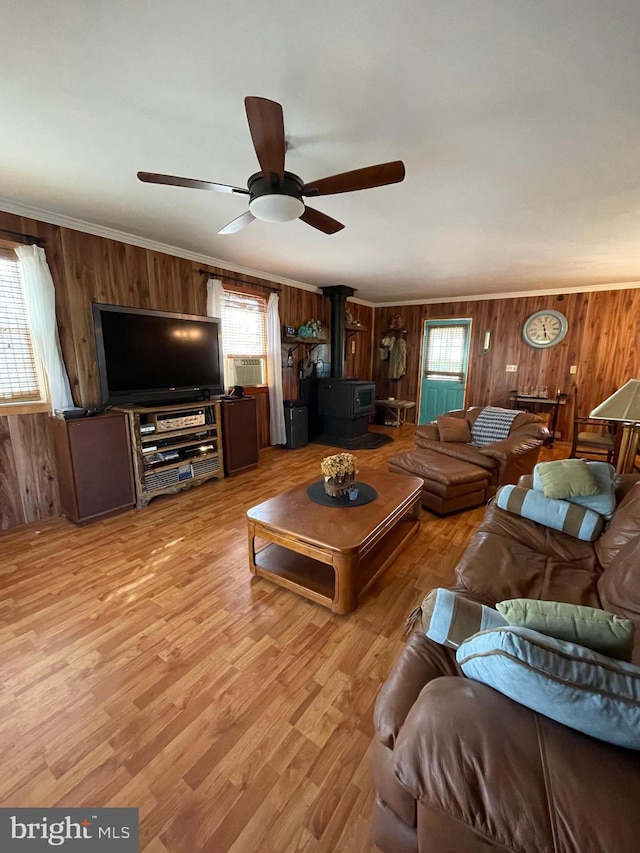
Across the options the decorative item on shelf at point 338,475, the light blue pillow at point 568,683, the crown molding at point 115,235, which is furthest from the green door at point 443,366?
the light blue pillow at point 568,683

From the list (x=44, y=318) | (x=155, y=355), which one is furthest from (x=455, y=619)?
(x=44, y=318)

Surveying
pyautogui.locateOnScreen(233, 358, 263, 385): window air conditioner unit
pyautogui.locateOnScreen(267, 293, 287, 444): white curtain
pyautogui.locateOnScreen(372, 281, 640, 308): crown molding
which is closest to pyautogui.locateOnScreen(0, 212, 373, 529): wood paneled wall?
pyautogui.locateOnScreen(233, 358, 263, 385): window air conditioner unit

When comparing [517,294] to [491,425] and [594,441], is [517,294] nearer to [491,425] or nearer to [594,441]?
[594,441]

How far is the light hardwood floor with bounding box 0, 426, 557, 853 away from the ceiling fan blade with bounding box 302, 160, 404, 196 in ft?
7.01

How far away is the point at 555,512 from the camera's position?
1822mm

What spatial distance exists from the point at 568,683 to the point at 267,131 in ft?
6.29

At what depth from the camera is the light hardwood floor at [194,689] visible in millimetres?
1052

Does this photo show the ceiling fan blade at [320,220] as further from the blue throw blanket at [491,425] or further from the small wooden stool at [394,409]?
the small wooden stool at [394,409]

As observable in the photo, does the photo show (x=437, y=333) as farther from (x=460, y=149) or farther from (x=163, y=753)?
(x=163, y=753)

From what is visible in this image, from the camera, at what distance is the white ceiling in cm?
113

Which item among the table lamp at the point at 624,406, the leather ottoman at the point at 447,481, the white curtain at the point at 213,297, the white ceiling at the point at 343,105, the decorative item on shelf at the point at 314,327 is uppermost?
the white ceiling at the point at 343,105

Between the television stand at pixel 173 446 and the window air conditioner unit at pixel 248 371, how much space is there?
90 centimetres

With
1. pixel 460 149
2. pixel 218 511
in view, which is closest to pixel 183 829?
pixel 218 511

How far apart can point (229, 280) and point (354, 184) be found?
276 centimetres
